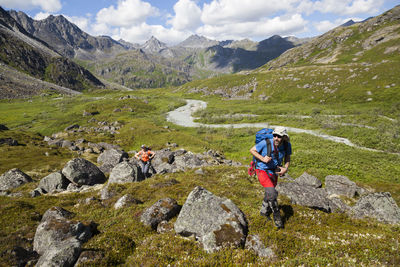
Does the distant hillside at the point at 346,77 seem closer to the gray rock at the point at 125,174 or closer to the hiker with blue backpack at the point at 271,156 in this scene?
the hiker with blue backpack at the point at 271,156

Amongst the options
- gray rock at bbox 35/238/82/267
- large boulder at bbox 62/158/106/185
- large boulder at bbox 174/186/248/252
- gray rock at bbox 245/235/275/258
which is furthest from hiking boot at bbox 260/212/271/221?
large boulder at bbox 62/158/106/185

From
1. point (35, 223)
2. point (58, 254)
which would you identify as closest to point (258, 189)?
point (58, 254)

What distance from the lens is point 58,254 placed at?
7184 mm

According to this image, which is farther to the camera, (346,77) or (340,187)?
(346,77)

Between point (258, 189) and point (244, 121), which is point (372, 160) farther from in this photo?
point (244, 121)

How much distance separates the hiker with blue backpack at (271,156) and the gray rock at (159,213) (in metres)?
5.61

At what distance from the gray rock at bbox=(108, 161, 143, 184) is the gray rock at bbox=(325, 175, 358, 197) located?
20098 millimetres

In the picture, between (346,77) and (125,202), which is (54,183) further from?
(346,77)

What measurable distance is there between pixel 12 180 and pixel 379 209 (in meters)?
35.1

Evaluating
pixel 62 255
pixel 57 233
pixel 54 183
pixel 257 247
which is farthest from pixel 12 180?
pixel 257 247

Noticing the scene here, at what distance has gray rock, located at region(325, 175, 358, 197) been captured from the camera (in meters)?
18.1

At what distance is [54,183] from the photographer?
65.1ft

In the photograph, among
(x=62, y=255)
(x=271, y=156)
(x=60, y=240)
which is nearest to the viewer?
(x=62, y=255)

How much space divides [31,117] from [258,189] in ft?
390
